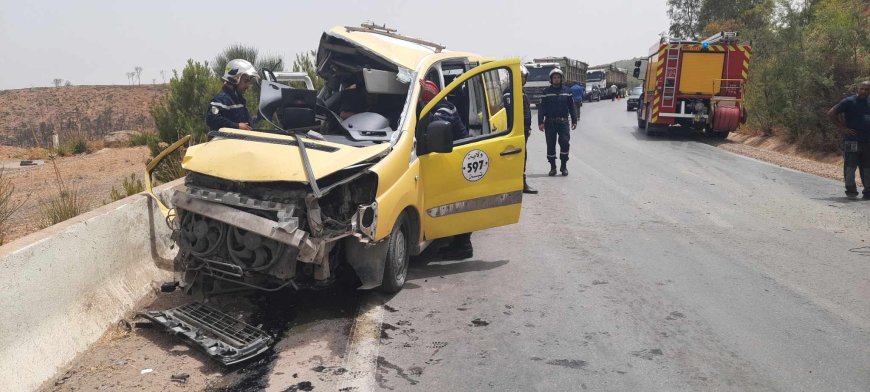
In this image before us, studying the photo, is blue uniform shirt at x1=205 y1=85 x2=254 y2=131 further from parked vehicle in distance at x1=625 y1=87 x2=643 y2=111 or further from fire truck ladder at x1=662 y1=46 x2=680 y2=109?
parked vehicle in distance at x1=625 y1=87 x2=643 y2=111

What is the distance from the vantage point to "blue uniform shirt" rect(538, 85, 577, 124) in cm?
1220

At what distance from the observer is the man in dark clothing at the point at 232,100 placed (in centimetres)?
697

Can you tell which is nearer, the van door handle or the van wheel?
the van wheel

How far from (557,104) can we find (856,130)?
457cm

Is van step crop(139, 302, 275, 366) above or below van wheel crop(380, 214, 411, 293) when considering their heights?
below

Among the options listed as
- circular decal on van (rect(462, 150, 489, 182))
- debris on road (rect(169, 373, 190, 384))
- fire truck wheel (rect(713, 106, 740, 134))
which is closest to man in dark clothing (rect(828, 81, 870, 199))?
circular decal on van (rect(462, 150, 489, 182))

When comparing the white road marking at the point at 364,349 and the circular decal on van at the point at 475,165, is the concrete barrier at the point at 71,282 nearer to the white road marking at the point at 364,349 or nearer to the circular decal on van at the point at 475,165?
the white road marking at the point at 364,349

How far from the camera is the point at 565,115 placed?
12336 mm

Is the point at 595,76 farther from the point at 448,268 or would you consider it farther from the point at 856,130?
the point at 448,268

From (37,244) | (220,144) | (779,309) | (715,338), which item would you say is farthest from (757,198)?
(37,244)

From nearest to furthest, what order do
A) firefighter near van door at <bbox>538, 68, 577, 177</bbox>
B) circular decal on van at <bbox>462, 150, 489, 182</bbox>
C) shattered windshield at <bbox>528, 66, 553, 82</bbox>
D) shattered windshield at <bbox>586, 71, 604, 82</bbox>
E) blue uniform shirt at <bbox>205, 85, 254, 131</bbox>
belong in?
circular decal on van at <bbox>462, 150, 489, 182</bbox> < blue uniform shirt at <bbox>205, 85, 254, 131</bbox> < firefighter near van door at <bbox>538, 68, 577, 177</bbox> < shattered windshield at <bbox>528, 66, 553, 82</bbox> < shattered windshield at <bbox>586, 71, 604, 82</bbox>

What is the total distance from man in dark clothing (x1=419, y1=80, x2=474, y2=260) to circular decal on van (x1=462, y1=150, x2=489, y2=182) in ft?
1.06

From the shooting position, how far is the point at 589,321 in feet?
16.4

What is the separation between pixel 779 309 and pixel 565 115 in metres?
7.44
